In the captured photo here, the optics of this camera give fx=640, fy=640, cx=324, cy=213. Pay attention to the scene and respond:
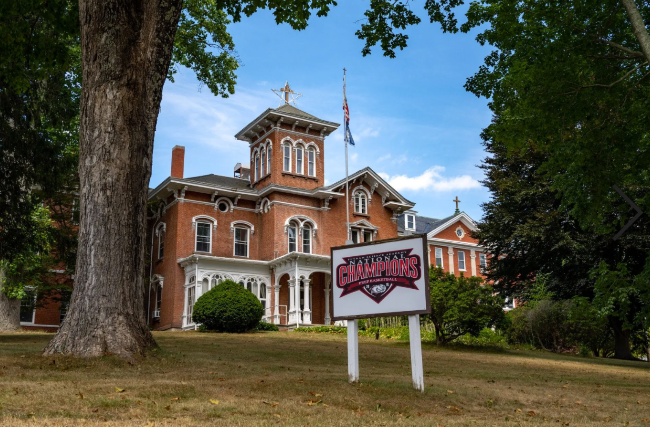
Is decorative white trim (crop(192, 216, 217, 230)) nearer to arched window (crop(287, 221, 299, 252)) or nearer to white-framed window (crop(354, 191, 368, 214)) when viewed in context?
arched window (crop(287, 221, 299, 252))

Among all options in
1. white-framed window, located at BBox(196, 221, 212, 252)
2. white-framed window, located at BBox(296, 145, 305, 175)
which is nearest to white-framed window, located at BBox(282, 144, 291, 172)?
white-framed window, located at BBox(296, 145, 305, 175)

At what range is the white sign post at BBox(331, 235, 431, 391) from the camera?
959 cm

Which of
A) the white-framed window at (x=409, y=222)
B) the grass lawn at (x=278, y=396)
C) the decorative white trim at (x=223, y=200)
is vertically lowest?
the grass lawn at (x=278, y=396)

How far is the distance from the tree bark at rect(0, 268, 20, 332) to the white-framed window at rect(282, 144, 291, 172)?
15.6 m

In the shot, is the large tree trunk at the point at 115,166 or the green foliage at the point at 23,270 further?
the green foliage at the point at 23,270

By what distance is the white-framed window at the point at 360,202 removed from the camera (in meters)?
38.2

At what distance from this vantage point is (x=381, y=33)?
50.7ft

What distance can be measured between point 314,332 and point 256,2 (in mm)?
18317

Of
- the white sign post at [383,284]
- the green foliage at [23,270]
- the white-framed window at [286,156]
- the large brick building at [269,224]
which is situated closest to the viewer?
the white sign post at [383,284]

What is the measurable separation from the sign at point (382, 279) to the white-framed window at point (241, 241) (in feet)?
86.0

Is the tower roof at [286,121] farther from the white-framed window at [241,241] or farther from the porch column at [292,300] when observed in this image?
the porch column at [292,300]

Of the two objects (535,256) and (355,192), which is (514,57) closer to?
(535,256)

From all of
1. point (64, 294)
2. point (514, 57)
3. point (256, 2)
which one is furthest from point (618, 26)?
point (64, 294)

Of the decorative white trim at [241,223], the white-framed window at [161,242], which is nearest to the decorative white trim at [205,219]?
the decorative white trim at [241,223]
